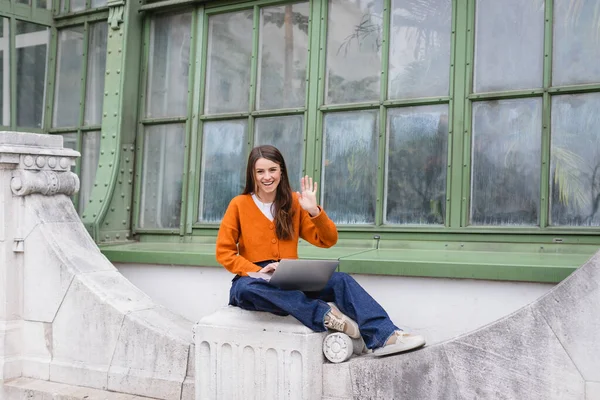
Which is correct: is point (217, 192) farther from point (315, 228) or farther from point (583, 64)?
point (583, 64)

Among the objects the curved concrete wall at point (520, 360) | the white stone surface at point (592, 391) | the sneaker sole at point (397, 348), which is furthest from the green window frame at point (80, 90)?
the white stone surface at point (592, 391)

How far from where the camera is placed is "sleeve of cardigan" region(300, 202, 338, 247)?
4363 mm

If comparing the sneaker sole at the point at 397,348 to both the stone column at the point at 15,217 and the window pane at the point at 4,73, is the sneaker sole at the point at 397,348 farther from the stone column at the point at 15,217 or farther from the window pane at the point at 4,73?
the window pane at the point at 4,73

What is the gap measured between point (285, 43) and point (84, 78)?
2.68m

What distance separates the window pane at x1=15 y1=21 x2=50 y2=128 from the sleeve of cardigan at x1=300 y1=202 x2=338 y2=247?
15.8ft

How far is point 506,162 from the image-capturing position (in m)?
5.61

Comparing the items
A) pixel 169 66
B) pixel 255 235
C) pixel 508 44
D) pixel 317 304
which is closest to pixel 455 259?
pixel 317 304

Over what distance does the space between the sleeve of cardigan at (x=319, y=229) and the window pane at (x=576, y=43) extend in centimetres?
245

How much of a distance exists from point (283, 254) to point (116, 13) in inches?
167

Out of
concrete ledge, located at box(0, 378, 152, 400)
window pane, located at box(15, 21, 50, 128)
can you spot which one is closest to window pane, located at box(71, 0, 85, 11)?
window pane, located at box(15, 21, 50, 128)

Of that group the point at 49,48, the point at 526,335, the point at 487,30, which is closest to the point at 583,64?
the point at 487,30

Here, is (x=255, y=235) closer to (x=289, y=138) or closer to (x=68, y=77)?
(x=289, y=138)

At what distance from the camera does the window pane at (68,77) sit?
26.1 feet

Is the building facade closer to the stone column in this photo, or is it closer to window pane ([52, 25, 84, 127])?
window pane ([52, 25, 84, 127])
